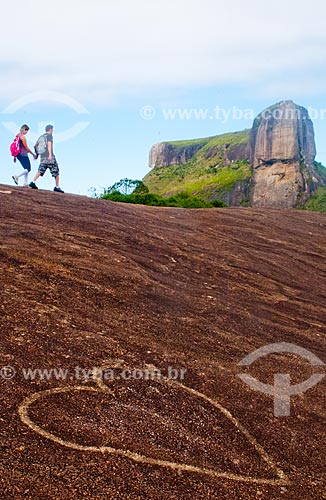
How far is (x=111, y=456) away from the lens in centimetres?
462

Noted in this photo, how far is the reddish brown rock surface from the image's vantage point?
179 inches

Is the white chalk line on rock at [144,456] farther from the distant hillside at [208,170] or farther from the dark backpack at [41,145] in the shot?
the distant hillside at [208,170]

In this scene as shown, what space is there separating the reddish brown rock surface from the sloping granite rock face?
10114cm

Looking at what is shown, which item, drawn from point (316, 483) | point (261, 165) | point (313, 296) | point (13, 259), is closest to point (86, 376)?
point (316, 483)

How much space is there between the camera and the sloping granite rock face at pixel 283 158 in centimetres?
11150

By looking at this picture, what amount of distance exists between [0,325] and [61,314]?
1035 mm

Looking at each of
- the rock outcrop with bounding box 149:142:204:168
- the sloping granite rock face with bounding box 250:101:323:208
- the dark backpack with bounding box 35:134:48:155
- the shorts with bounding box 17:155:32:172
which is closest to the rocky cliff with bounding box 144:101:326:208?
the sloping granite rock face with bounding box 250:101:323:208

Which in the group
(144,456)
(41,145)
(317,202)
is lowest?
(144,456)

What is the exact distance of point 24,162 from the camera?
1531 centimetres

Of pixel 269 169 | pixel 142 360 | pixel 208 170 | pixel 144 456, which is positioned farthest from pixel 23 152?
pixel 208 170

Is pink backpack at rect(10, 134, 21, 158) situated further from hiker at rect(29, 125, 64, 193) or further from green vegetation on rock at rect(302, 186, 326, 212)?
green vegetation on rock at rect(302, 186, 326, 212)

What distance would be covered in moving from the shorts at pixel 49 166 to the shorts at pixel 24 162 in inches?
14.9

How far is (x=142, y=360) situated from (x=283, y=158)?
11564 centimetres

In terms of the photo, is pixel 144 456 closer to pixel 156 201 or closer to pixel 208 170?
pixel 156 201
